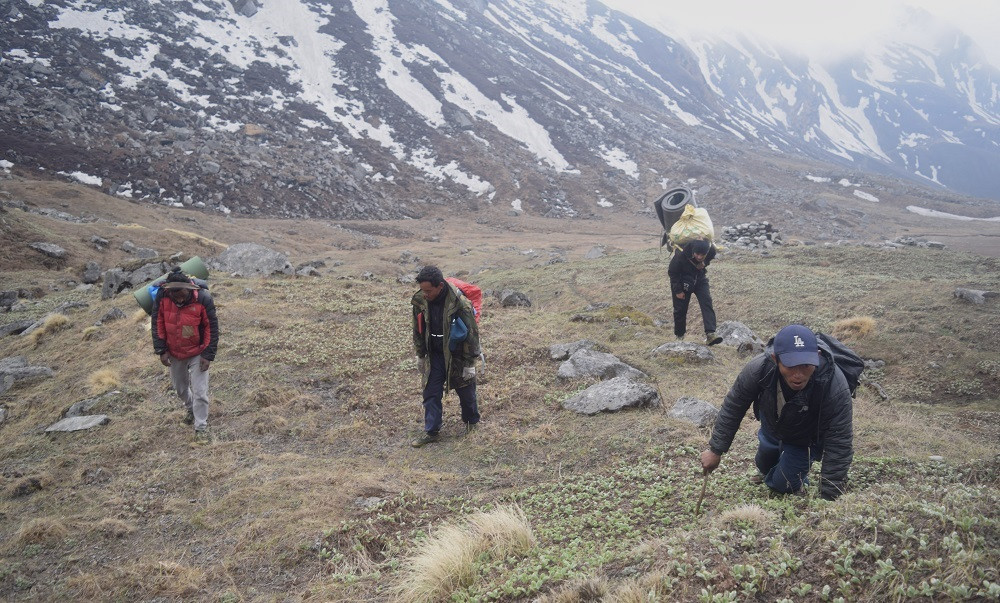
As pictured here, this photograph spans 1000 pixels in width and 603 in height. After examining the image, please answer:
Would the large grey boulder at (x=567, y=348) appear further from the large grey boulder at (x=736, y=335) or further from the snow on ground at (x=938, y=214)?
the snow on ground at (x=938, y=214)

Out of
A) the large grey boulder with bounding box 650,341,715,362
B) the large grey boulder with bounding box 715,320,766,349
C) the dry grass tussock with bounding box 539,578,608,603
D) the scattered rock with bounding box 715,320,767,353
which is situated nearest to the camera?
the dry grass tussock with bounding box 539,578,608,603

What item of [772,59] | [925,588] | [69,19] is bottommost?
[925,588]

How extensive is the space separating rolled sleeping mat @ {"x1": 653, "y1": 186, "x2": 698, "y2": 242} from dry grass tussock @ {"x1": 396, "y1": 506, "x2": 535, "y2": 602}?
24.4ft

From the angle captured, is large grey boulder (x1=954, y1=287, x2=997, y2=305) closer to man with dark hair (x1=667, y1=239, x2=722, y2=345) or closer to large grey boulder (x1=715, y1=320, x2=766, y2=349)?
large grey boulder (x1=715, y1=320, x2=766, y2=349)

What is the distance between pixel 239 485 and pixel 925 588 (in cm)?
572

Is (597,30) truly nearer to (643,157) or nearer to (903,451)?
(643,157)

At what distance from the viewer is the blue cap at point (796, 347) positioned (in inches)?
131

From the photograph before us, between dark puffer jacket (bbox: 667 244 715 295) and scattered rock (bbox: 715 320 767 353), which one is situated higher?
dark puffer jacket (bbox: 667 244 715 295)

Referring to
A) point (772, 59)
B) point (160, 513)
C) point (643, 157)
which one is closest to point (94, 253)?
point (160, 513)

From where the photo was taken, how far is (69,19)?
4394cm

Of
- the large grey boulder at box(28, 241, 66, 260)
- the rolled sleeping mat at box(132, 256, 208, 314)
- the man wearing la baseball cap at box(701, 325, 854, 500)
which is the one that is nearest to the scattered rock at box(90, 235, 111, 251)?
the large grey boulder at box(28, 241, 66, 260)

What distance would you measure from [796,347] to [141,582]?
5.26 meters

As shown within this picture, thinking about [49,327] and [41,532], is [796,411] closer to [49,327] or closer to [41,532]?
[41,532]

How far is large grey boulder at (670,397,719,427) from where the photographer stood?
244 inches
